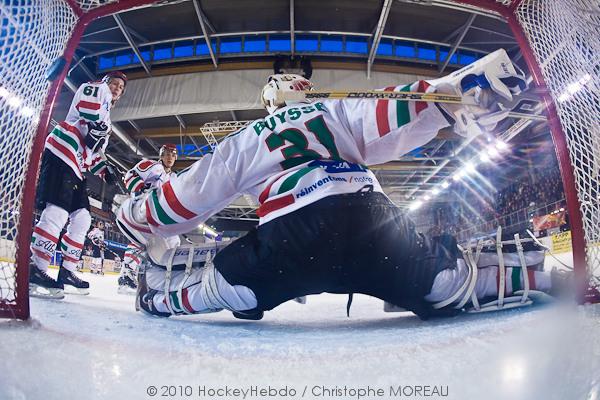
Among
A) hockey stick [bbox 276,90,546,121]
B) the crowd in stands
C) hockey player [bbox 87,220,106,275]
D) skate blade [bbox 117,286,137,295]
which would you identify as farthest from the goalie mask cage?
the crowd in stands

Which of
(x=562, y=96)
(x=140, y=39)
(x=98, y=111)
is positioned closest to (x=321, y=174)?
(x=562, y=96)

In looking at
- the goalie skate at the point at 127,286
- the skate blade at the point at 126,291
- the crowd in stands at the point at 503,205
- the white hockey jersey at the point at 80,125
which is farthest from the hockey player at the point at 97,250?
the crowd in stands at the point at 503,205

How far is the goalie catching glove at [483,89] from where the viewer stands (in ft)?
2.14

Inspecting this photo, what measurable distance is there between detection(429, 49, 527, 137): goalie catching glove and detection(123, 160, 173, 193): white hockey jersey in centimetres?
156

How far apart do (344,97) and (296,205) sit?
1.06 feet

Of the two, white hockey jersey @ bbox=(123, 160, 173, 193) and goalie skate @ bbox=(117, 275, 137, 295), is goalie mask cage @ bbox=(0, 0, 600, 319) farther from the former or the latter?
goalie skate @ bbox=(117, 275, 137, 295)

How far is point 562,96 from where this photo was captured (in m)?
0.95

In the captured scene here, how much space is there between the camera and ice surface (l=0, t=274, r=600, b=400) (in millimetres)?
345

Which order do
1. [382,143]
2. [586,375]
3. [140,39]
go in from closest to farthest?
[586,375] → [382,143] → [140,39]

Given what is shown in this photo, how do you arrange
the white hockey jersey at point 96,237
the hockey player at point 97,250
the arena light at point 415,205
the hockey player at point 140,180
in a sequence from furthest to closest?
1. the arena light at point 415,205
2. the hockey player at point 97,250
3. the white hockey jersey at point 96,237
4. the hockey player at point 140,180

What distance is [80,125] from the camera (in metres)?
1.42

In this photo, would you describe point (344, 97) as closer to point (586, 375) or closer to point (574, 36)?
point (586, 375)

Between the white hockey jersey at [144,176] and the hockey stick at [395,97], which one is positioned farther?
the white hockey jersey at [144,176]

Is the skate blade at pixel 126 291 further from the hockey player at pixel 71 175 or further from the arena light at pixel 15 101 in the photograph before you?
the arena light at pixel 15 101
